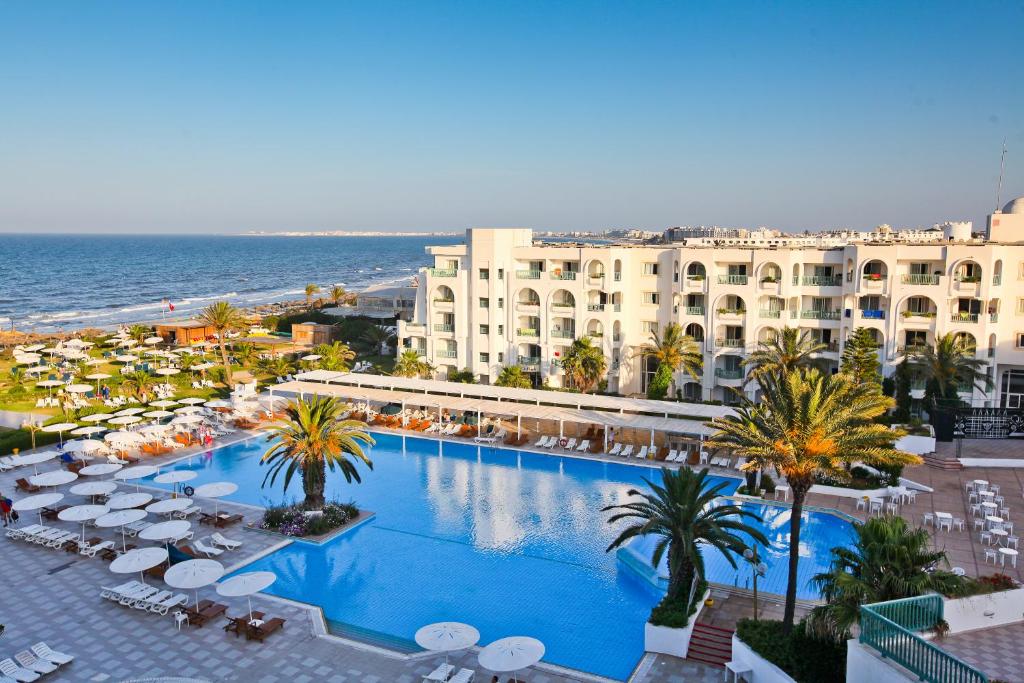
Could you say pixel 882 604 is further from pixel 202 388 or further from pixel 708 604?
pixel 202 388

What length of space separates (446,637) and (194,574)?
292 inches

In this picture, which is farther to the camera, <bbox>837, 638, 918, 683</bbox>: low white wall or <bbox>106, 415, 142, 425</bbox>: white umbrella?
<bbox>106, 415, 142, 425</bbox>: white umbrella

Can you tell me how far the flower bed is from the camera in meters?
24.6

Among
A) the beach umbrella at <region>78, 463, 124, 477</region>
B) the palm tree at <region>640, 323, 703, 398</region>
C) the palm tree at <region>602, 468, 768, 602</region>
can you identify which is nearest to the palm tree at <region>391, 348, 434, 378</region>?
the palm tree at <region>640, 323, 703, 398</region>

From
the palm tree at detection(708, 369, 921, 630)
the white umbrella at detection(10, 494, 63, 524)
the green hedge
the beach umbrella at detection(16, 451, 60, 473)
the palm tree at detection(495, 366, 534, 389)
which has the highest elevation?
the palm tree at detection(708, 369, 921, 630)

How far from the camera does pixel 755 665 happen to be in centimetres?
1570

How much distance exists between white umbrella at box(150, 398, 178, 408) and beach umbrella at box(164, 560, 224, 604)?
2054 centimetres

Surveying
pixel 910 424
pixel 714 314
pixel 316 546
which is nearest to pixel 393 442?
pixel 316 546

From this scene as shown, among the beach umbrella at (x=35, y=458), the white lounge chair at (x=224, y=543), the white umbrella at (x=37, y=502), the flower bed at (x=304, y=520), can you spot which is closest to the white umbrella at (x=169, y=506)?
the white lounge chair at (x=224, y=543)

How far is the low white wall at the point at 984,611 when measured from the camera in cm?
1457

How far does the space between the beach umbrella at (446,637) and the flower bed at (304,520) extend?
9.17 meters

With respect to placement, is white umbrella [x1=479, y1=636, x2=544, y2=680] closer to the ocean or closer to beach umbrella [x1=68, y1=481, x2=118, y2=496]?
beach umbrella [x1=68, y1=481, x2=118, y2=496]

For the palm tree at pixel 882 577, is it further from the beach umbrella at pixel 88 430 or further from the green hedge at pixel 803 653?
the beach umbrella at pixel 88 430

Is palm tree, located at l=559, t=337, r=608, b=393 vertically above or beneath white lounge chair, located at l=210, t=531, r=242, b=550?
above
